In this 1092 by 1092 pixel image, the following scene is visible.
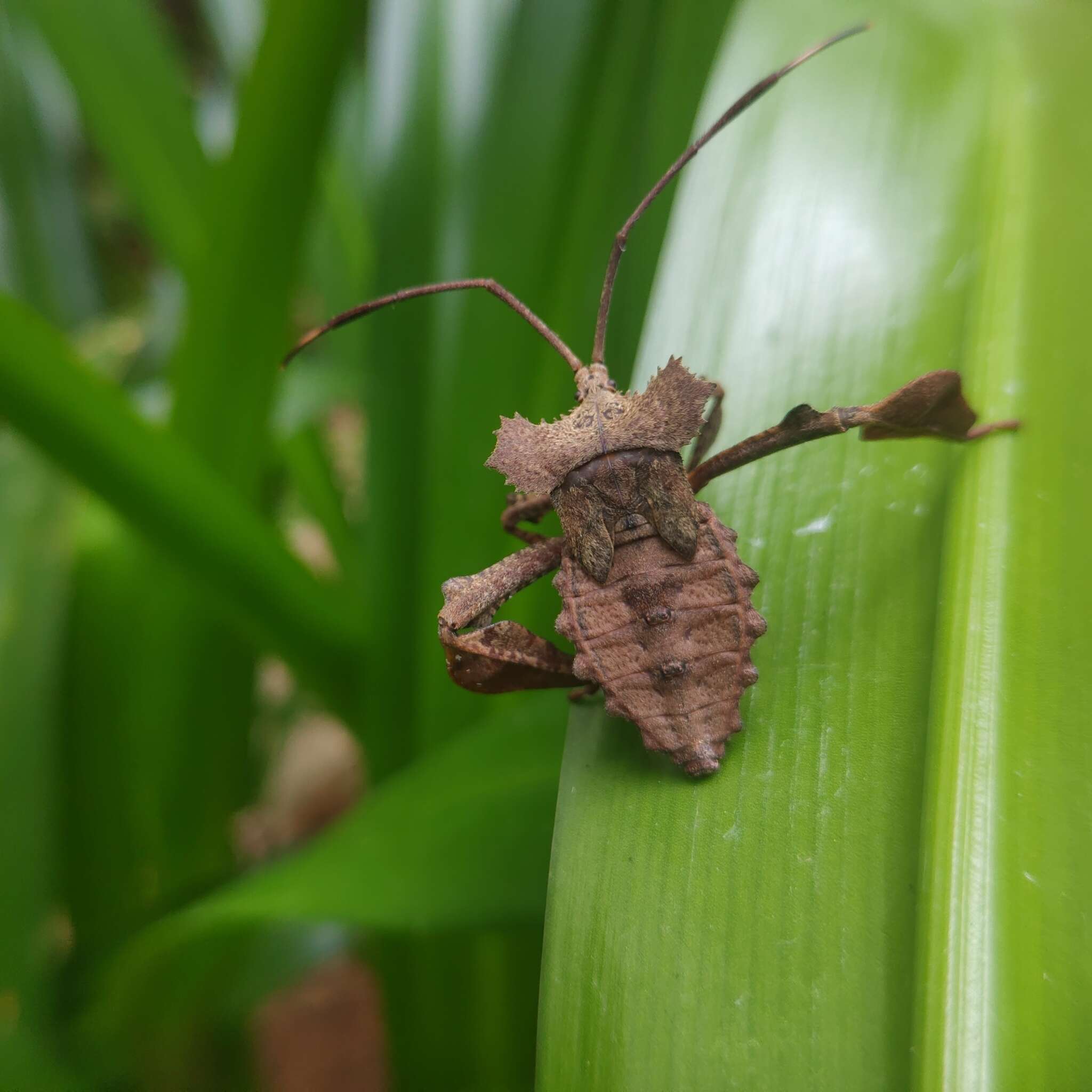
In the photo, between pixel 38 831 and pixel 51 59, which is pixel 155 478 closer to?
pixel 38 831

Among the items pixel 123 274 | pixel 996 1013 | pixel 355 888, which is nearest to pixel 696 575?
pixel 996 1013

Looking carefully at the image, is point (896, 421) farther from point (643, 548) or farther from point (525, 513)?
point (525, 513)

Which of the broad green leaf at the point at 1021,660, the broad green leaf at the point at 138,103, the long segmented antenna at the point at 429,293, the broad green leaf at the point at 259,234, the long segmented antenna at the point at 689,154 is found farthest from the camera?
the broad green leaf at the point at 138,103

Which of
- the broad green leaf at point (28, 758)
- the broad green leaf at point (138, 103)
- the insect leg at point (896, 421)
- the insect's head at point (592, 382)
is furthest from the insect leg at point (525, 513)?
the broad green leaf at point (28, 758)

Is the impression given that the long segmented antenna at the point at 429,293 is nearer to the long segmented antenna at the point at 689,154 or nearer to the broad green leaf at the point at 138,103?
the long segmented antenna at the point at 689,154

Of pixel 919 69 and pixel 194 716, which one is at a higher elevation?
pixel 919 69

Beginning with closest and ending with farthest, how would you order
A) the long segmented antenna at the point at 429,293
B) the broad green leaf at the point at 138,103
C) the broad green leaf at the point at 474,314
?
the long segmented antenna at the point at 429,293
the broad green leaf at the point at 474,314
the broad green leaf at the point at 138,103

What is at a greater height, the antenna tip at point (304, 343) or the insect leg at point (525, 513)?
the antenna tip at point (304, 343)
